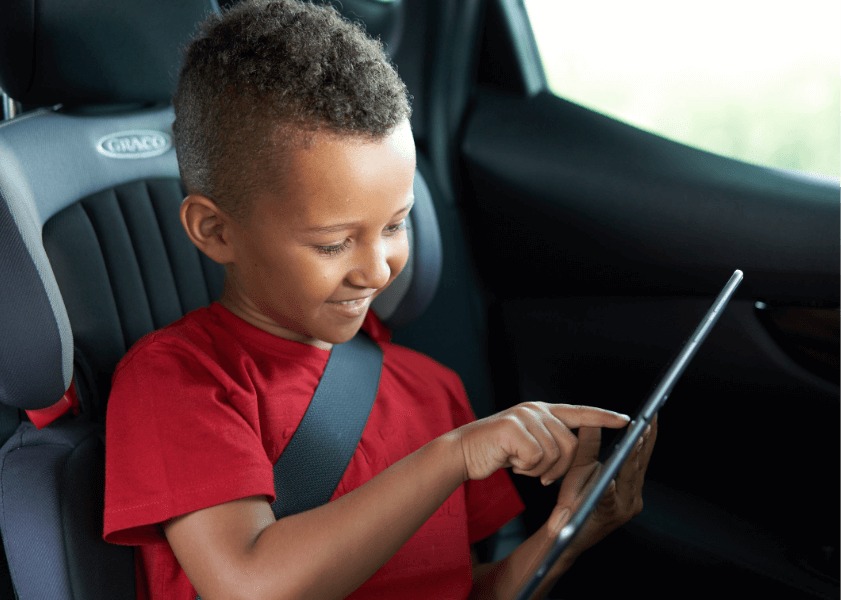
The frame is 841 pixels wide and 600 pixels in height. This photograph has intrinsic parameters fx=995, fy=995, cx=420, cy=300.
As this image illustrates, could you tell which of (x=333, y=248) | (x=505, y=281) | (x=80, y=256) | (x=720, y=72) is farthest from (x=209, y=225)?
(x=720, y=72)

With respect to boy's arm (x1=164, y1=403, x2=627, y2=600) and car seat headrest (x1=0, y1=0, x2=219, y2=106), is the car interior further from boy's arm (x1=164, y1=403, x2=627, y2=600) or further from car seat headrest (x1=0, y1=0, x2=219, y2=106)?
boy's arm (x1=164, y1=403, x2=627, y2=600)

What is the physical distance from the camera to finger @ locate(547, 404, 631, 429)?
81cm

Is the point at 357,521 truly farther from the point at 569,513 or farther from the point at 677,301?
the point at 677,301

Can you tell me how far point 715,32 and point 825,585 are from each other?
0.74 metres

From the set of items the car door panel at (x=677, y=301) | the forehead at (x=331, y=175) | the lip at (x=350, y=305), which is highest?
the forehead at (x=331, y=175)

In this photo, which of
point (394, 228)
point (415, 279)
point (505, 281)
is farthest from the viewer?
point (505, 281)

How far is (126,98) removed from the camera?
1199 mm

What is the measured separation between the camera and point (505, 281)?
1521mm

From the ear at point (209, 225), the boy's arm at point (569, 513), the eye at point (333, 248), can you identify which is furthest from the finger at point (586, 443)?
the ear at point (209, 225)

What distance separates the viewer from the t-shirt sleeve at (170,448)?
834 millimetres

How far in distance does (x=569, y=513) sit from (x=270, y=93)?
0.43 metres

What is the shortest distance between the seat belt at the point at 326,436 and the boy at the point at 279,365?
16 mm

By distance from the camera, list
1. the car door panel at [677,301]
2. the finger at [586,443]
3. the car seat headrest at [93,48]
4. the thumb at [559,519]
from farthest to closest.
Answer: the car door panel at [677,301] → the car seat headrest at [93,48] → the finger at [586,443] → the thumb at [559,519]

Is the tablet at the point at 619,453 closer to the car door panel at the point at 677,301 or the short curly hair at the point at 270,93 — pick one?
the short curly hair at the point at 270,93
